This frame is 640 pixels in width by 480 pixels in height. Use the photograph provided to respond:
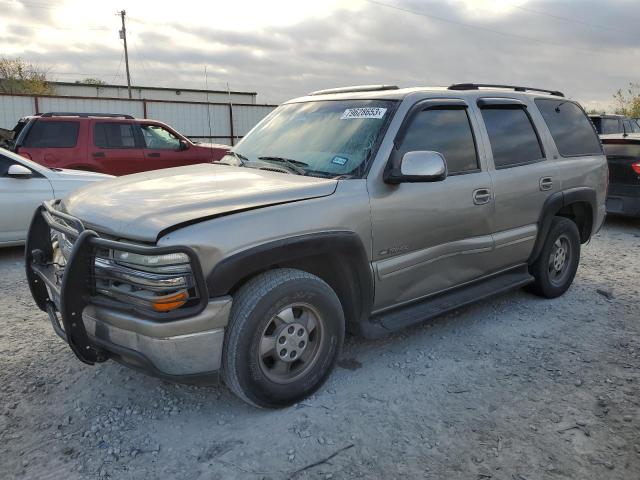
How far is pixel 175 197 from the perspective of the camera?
2928mm

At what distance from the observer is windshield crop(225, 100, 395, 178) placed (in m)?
3.45

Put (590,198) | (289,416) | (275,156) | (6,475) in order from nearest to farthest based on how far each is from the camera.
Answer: (6,475) → (289,416) → (275,156) → (590,198)

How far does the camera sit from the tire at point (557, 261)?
486 cm

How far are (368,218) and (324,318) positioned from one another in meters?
0.65

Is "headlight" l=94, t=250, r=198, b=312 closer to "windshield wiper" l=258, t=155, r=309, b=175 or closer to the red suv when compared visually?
"windshield wiper" l=258, t=155, r=309, b=175

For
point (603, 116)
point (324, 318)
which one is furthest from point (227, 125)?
point (324, 318)

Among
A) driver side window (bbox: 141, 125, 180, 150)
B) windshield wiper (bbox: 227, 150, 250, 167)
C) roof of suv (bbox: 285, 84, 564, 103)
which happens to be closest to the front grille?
windshield wiper (bbox: 227, 150, 250, 167)

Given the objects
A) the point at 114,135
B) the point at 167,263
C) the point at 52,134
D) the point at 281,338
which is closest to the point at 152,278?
the point at 167,263

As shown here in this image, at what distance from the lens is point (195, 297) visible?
262 centimetres

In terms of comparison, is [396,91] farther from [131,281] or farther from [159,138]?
[159,138]

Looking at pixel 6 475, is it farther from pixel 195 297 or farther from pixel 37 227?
pixel 37 227

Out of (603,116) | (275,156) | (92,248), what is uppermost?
(603,116)

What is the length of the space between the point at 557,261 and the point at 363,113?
2603 mm

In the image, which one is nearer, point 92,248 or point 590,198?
point 92,248
